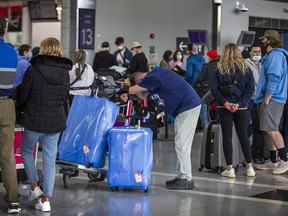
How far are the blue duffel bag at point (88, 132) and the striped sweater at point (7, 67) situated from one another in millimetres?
1466

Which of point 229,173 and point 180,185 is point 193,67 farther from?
point 180,185

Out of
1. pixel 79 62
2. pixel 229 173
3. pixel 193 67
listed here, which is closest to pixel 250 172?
pixel 229 173

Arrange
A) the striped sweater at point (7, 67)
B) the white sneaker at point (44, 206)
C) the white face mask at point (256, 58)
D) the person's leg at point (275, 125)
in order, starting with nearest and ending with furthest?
1. the striped sweater at point (7, 67)
2. the white sneaker at point (44, 206)
3. the person's leg at point (275, 125)
4. the white face mask at point (256, 58)

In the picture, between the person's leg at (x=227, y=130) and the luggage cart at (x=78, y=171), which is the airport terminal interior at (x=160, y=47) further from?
the person's leg at (x=227, y=130)

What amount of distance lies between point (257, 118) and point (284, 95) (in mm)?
879

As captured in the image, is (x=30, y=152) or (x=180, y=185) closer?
(x=30, y=152)

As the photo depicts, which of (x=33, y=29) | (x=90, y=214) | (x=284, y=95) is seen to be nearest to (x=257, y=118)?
(x=284, y=95)

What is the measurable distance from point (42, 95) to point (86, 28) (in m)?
10.5

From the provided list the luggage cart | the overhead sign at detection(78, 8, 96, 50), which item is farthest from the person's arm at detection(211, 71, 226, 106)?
the overhead sign at detection(78, 8, 96, 50)

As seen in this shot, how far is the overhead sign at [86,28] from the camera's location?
16406 millimetres

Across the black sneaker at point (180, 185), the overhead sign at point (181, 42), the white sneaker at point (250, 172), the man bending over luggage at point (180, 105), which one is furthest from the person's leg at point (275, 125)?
the overhead sign at point (181, 42)

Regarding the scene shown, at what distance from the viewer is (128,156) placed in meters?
7.15

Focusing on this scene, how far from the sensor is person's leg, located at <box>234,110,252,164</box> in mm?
8414

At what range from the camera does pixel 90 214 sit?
245 inches
